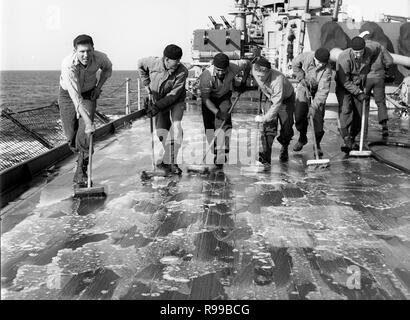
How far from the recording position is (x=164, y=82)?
6.59 meters

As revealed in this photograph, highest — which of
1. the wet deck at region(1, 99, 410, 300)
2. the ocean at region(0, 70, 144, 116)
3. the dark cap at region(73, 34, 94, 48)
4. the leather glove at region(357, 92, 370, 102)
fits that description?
the dark cap at region(73, 34, 94, 48)

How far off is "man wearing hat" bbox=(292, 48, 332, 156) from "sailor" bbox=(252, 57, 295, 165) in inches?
20.0

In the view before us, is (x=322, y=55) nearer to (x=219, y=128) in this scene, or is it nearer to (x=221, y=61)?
(x=221, y=61)

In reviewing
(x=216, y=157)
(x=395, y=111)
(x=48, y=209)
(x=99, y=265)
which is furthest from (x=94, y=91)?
(x=395, y=111)

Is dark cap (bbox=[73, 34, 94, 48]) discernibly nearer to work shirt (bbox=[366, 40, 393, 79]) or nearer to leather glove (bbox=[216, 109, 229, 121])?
leather glove (bbox=[216, 109, 229, 121])

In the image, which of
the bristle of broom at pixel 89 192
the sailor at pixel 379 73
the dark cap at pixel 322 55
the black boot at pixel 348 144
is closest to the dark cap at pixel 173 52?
the bristle of broom at pixel 89 192

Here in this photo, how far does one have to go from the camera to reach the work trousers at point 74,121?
5719 millimetres

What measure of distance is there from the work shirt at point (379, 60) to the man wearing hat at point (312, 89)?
1.37 metres

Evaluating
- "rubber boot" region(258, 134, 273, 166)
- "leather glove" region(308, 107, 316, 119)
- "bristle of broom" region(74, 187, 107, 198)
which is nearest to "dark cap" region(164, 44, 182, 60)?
"rubber boot" region(258, 134, 273, 166)

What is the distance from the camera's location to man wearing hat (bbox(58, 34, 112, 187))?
17.7 feet

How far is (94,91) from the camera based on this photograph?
5.86 metres

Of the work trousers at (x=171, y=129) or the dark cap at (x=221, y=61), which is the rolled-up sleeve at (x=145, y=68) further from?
the dark cap at (x=221, y=61)

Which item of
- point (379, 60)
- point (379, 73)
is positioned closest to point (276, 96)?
point (379, 60)

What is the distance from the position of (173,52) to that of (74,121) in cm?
155
